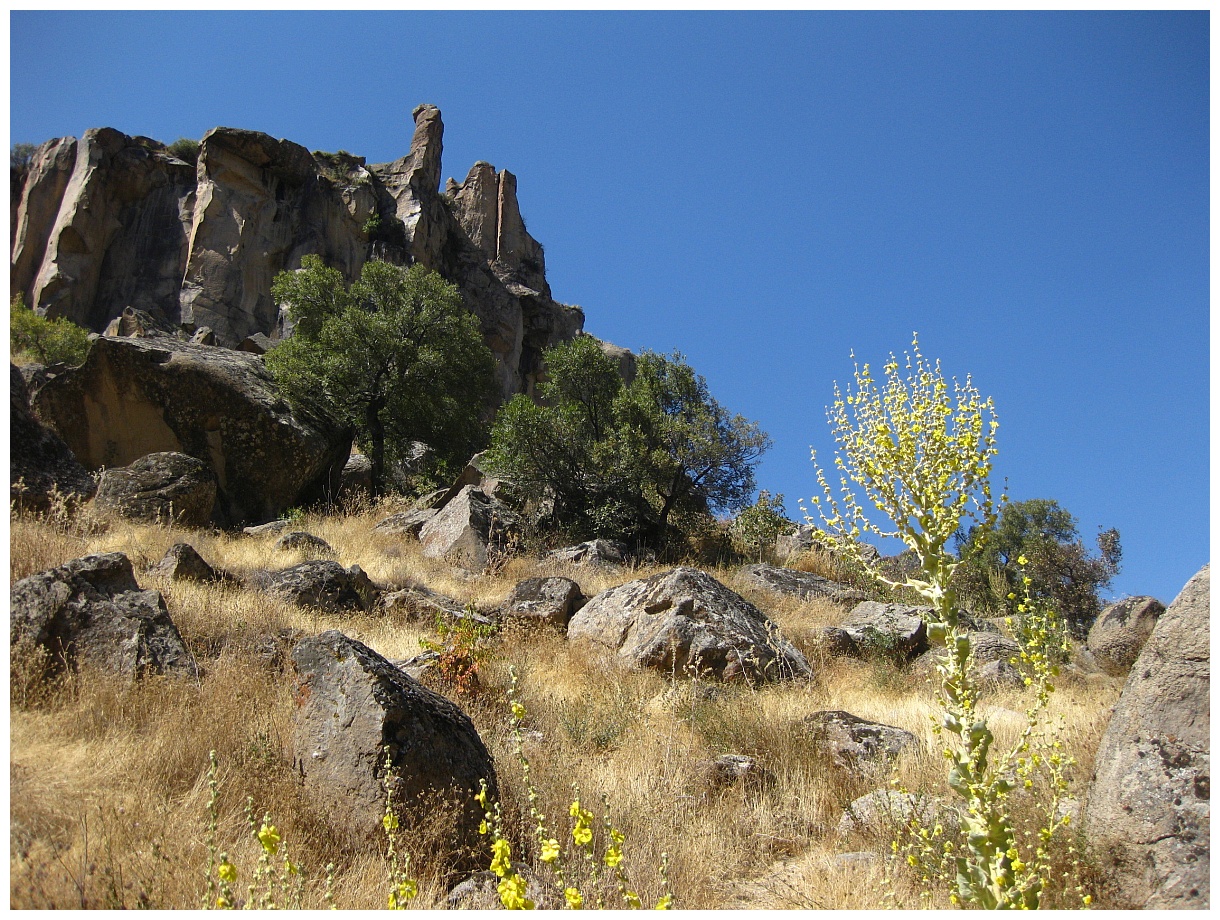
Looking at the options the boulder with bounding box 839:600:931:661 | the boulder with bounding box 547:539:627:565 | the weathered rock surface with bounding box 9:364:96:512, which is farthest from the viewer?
the boulder with bounding box 547:539:627:565

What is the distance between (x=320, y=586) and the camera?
346 inches

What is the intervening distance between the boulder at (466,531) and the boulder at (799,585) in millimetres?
4650

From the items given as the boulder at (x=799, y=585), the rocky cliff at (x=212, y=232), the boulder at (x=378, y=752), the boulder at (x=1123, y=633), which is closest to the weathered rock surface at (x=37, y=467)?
the boulder at (x=378, y=752)

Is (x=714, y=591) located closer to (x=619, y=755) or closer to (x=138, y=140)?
(x=619, y=755)

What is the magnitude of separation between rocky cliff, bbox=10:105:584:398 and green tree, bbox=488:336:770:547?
1050 inches

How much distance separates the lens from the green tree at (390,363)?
66.2 ft

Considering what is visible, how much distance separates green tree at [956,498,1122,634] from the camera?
1614 cm

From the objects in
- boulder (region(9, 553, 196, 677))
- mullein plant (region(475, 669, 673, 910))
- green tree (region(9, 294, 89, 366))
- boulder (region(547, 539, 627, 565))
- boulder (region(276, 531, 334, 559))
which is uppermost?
green tree (region(9, 294, 89, 366))

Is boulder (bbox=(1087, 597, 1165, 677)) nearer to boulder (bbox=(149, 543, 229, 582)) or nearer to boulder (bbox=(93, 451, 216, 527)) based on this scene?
boulder (bbox=(149, 543, 229, 582))

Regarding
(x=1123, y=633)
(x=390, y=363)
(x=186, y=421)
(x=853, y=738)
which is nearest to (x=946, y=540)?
(x=853, y=738)

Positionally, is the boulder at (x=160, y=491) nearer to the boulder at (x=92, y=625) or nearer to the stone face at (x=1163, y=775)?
the boulder at (x=92, y=625)

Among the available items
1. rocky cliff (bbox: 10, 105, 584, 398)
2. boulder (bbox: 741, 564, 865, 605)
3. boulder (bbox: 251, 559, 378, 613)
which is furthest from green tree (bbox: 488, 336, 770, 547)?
rocky cliff (bbox: 10, 105, 584, 398)

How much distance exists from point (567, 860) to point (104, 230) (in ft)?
170

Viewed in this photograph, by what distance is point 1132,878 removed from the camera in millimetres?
3779
